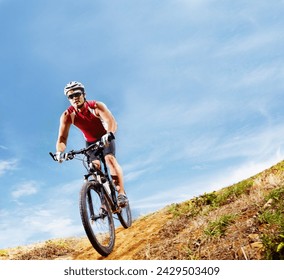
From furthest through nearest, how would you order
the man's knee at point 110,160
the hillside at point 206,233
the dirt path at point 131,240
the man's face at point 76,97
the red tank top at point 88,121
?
1. the man's knee at point 110,160
2. the red tank top at point 88,121
3. the man's face at point 76,97
4. the dirt path at point 131,240
5. the hillside at point 206,233

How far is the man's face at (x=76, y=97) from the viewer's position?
314 inches

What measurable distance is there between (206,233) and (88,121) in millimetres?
3077

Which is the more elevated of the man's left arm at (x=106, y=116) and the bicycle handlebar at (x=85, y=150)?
the man's left arm at (x=106, y=116)

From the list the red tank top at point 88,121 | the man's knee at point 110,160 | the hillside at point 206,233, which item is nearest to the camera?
the hillside at point 206,233

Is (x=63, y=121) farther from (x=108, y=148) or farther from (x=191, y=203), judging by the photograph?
(x=191, y=203)

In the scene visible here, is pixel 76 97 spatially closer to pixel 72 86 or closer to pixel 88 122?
pixel 72 86

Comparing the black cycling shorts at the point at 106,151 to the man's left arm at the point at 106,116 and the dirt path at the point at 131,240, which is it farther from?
the dirt path at the point at 131,240

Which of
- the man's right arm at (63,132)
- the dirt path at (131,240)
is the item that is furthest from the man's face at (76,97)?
the dirt path at (131,240)

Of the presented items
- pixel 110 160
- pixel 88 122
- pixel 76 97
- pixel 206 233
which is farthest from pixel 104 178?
pixel 206 233

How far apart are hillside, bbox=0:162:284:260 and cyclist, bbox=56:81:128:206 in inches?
41.9

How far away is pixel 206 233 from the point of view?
6.77 m

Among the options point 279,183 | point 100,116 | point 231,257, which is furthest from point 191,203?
point 231,257

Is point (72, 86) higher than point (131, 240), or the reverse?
point (72, 86)
